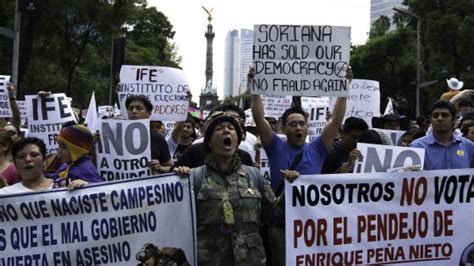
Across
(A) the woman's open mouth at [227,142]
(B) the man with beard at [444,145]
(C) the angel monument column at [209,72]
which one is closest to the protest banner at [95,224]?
(A) the woman's open mouth at [227,142]

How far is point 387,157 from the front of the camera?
530 centimetres

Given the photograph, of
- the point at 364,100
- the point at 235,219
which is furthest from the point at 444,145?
the point at 364,100

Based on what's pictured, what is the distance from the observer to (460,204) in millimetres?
5121

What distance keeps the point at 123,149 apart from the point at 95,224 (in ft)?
4.86

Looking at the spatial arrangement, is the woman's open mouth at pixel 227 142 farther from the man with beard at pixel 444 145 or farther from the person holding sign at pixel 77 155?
the man with beard at pixel 444 145

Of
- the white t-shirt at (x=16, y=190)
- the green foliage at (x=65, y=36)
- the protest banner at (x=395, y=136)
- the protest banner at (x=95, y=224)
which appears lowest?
the protest banner at (x=95, y=224)

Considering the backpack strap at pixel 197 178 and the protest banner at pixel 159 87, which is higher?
the protest banner at pixel 159 87

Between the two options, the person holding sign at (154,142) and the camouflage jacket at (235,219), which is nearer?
the camouflage jacket at (235,219)

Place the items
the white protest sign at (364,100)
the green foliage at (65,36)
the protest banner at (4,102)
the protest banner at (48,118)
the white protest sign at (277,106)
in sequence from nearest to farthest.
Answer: the protest banner at (48,118) → the protest banner at (4,102) → the white protest sign at (364,100) → the white protest sign at (277,106) → the green foliage at (65,36)

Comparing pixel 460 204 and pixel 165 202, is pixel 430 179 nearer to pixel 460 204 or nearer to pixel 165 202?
pixel 460 204

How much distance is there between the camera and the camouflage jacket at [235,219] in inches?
166

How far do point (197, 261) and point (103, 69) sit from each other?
3886cm

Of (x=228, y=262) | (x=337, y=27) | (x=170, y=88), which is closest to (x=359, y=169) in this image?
(x=337, y=27)

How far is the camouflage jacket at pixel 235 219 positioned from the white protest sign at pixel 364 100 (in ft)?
21.5
